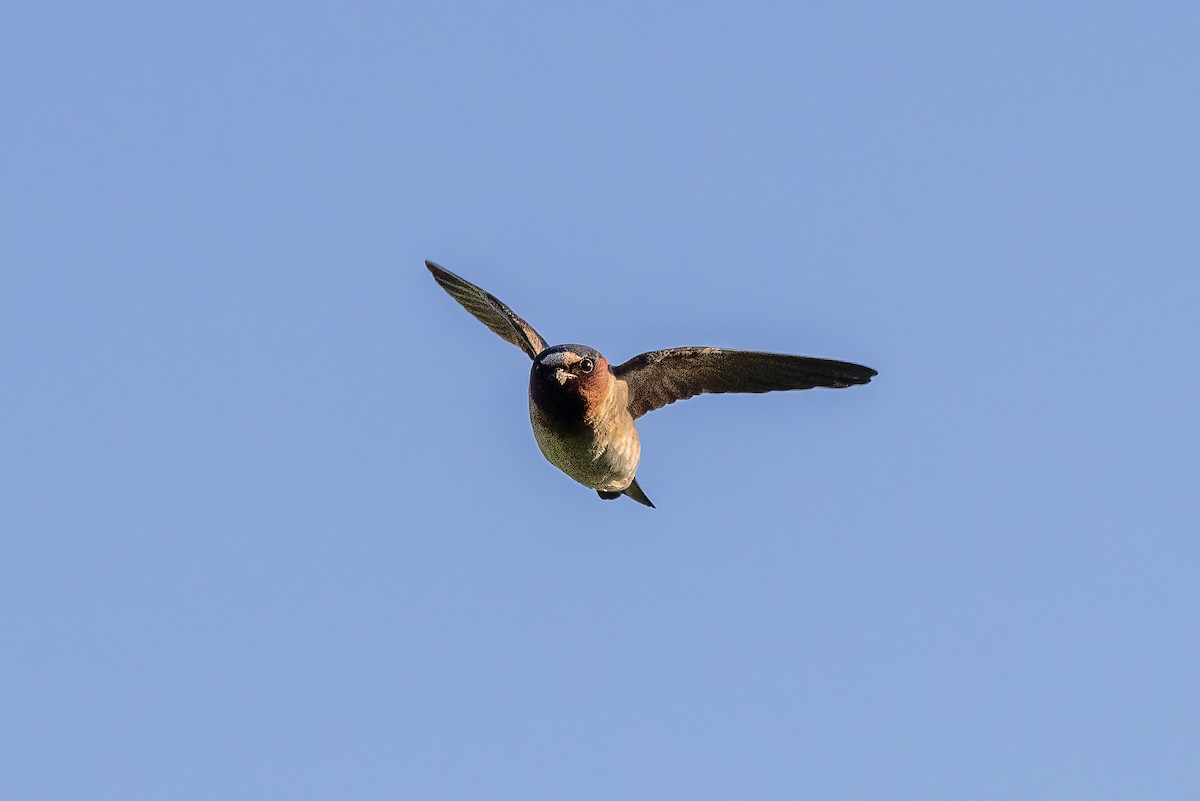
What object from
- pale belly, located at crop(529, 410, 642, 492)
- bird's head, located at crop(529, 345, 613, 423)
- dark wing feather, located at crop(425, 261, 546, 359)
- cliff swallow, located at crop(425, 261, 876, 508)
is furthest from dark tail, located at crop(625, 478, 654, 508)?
bird's head, located at crop(529, 345, 613, 423)

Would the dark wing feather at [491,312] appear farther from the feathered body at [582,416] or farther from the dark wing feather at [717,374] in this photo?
the feathered body at [582,416]

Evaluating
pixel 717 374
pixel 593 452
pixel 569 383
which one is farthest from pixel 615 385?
pixel 717 374

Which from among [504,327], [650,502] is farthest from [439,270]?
[650,502]

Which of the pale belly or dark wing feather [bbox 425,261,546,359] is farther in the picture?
dark wing feather [bbox 425,261,546,359]

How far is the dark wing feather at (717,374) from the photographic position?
13852 mm

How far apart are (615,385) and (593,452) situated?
2.17 ft

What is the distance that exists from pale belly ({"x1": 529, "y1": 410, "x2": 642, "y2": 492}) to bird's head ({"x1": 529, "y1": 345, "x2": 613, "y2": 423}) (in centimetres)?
25

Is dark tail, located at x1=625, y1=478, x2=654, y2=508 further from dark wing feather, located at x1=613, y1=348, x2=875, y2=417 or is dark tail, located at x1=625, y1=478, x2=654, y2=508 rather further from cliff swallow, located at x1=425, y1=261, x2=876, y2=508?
dark wing feather, located at x1=613, y1=348, x2=875, y2=417

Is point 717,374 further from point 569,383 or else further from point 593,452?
point 569,383

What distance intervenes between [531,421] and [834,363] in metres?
2.87

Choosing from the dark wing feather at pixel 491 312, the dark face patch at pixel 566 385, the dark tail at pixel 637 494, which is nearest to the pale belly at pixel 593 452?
the dark face patch at pixel 566 385

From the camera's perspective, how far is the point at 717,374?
561 inches

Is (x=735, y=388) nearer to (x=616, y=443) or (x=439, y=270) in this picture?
(x=616, y=443)

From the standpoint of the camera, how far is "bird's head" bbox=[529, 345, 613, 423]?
12.2 metres
